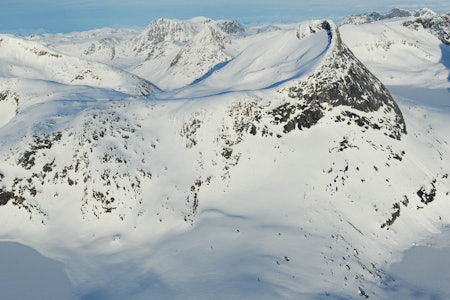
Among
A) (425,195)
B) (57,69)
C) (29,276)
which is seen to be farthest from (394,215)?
(57,69)

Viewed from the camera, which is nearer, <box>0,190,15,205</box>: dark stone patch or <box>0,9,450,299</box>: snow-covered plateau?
<box>0,9,450,299</box>: snow-covered plateau

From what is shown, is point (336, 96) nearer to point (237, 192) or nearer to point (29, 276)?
point (237, 192)

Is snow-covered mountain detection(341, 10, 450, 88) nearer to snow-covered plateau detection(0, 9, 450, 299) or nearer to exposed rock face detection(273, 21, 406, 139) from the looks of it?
snow-covered plateau detection(0, 9, 450, 299)

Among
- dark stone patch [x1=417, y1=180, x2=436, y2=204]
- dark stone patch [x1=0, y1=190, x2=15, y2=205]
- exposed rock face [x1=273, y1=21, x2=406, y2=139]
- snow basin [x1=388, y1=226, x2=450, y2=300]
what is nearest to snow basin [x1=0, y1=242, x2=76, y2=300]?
dark stone patch [x1=0, y1=190, x2=15, y2=205]

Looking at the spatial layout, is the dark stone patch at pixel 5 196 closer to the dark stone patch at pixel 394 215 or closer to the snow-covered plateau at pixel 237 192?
the snow-covered plateau at pixel 237 192

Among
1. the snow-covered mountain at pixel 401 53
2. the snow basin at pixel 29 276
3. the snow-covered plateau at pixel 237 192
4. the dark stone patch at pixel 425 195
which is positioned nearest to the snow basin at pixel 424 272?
the snow-covered plateau at pixel 237 192

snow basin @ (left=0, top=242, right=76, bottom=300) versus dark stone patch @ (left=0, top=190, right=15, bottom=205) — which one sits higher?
dark stone patch @ (left=0, top=190, right=15, bottom=205)

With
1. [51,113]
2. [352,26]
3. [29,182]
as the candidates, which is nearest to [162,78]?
[352,26]
